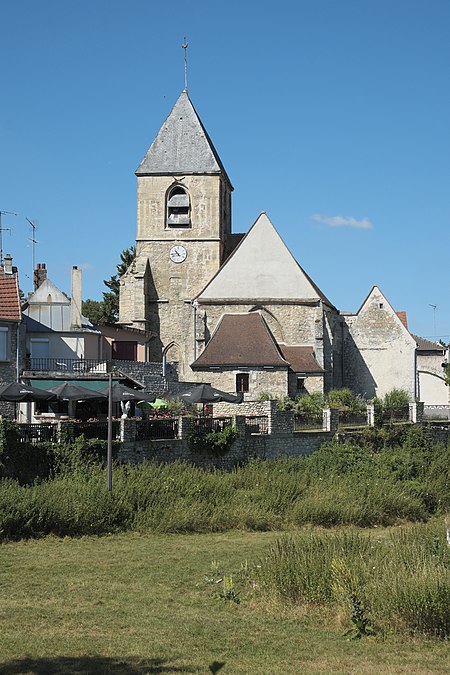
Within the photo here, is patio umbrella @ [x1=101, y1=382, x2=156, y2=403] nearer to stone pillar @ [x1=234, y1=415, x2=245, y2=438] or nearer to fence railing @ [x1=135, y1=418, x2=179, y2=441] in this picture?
fence railing @ [x1=135, y1=418, x2=179, y2=441]

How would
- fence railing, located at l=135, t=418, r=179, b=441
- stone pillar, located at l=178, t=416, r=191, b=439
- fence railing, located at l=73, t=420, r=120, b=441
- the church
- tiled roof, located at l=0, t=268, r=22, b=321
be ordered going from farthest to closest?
the church, tiled roof, located at l=0, t=268, r=22, b=321, stone pillar, located at l=178, t=416, r=191, b=439, fence railing, located at l=135, t=418, r=179, b=441, fence railing, located at l=73, t=420, r=120, b=441

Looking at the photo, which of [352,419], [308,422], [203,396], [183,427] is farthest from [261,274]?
[183,427]

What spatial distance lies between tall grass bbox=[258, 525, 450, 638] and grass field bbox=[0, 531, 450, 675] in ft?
1.21

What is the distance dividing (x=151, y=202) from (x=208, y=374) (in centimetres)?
1537

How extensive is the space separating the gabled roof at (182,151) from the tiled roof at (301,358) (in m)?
13.0

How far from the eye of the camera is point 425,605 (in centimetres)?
1399

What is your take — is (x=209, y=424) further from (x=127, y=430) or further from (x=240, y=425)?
(x=127, y=430)

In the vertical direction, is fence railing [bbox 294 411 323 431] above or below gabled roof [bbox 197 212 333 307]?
below

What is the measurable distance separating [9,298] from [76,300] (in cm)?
567

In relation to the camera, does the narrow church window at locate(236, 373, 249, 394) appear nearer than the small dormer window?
Yes

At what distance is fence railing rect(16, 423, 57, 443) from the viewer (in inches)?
1008

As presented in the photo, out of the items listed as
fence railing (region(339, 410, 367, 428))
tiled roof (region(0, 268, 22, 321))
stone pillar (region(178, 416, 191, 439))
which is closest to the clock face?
tiled roof (region(0, 268, 22, 321))

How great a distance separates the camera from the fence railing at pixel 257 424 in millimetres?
32312

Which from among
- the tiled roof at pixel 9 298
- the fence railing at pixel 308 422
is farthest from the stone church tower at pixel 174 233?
the fence railing at pixel 308 422
